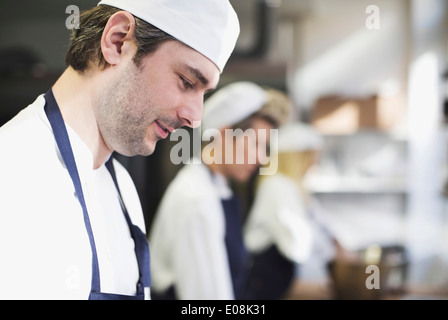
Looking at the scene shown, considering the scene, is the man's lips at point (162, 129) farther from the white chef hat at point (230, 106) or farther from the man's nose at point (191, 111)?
the white chef hat at point (230, 106)

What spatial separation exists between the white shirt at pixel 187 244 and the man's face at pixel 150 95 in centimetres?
35

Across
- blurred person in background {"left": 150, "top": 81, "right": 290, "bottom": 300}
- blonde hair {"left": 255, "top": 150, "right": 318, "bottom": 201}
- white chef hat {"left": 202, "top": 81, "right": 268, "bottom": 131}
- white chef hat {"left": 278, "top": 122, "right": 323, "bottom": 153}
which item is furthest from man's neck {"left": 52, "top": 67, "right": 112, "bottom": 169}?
white chef hat {"left": 278, "top": 122, "right": 323, "bottom": 153}

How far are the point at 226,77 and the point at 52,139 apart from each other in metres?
1.15

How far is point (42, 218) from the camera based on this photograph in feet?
1.77

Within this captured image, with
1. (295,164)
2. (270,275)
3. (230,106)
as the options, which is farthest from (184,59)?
(295,164)

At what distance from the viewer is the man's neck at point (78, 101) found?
1.96ft

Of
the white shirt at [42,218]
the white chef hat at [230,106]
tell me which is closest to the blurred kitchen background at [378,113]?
the white chef hat at [230,106]

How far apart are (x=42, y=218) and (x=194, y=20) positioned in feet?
0.94

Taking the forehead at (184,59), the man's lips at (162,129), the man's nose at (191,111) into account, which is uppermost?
the forehead at (184,59)

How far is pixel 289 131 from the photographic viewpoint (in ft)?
8.13

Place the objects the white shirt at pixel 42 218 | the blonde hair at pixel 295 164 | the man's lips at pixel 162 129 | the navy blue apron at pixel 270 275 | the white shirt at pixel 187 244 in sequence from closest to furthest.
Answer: the white shirt at pixel 42 218
the man's lips at pixel 162 129
the white shirt at pixel 187 244
the navy blue apron at pixel 270 275
the blonde hair at pixel 295 164

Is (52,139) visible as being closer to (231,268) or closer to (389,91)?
(231,268)

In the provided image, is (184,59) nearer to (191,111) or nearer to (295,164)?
(191,111)
